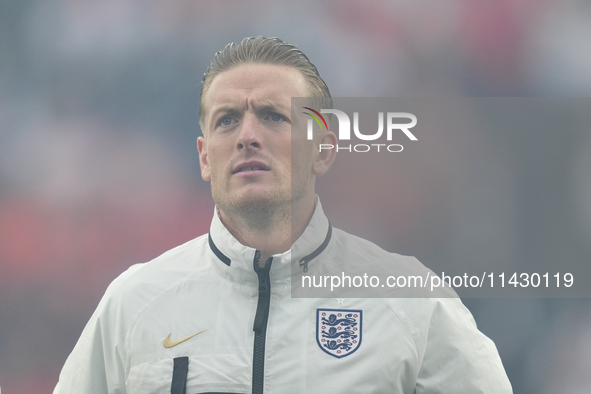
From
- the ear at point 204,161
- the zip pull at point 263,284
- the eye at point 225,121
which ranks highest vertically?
the eye at point 225,121

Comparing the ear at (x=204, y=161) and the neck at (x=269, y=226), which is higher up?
the ear at (x=204, y=161)

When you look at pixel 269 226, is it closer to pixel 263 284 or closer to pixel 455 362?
pixel 263 284

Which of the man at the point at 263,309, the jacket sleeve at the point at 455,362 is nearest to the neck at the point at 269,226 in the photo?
the man at the point at 263,309

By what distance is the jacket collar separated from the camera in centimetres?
133

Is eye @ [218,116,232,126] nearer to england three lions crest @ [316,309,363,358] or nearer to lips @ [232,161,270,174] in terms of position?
lips @ [232,161,270,174]

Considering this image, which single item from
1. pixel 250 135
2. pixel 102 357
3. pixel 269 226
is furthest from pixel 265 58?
pixel 102 357

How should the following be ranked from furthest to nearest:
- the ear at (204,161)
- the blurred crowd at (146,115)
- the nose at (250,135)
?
the blurred crowd at (146,115) → the ear at (204,161) → the nose at (250,135)

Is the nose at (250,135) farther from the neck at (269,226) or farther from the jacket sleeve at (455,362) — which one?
the jacket sleeve at (455,362)

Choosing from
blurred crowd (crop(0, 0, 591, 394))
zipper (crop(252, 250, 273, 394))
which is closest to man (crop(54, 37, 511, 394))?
zipper (crop(252, 250, 273, 394))

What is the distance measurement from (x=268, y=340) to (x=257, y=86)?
1.89 feet

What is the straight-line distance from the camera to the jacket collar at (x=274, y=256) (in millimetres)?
1326

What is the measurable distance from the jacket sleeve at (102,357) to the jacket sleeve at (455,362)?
0.66 metres

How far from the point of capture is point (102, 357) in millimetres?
1391

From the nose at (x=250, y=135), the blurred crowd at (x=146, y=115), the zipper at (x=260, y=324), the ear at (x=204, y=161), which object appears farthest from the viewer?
the blurred crowd at (x=146, y=115)
